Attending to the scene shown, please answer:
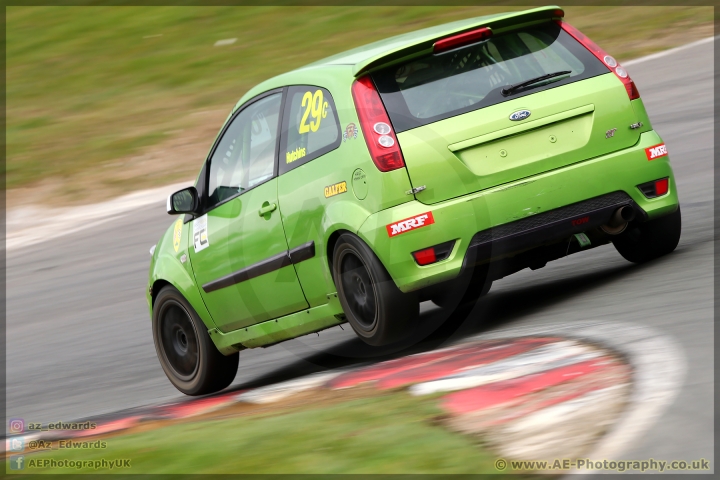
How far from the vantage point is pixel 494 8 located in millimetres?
20922

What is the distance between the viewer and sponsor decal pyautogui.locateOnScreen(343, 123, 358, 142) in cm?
579

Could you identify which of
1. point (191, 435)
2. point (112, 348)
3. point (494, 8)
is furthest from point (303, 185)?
A: point (494, 8)

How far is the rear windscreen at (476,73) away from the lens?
577 centimetres

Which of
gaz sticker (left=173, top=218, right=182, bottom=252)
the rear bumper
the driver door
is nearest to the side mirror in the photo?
the driver door

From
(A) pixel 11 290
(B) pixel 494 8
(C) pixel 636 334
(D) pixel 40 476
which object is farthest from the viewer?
(B) pixel 494 8

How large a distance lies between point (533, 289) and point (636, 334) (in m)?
2.50

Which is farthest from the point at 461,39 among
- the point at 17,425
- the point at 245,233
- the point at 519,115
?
the point at 17,425

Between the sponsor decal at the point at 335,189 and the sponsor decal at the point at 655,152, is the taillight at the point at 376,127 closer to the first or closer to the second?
the sponsor decal at the point at 335,189

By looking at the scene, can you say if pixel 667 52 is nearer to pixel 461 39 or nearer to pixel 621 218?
pixel 621 218

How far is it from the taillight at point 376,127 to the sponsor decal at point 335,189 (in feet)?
0.87

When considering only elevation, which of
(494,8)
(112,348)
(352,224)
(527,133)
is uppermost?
(494,8)

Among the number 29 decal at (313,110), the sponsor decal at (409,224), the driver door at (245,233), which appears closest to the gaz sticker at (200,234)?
the driver door at (245,233)

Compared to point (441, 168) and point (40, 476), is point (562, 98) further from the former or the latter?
point (40, 476)

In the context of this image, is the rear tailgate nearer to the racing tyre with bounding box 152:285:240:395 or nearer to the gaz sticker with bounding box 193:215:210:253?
the gaz sticker with bounding box 193:215:210:253
